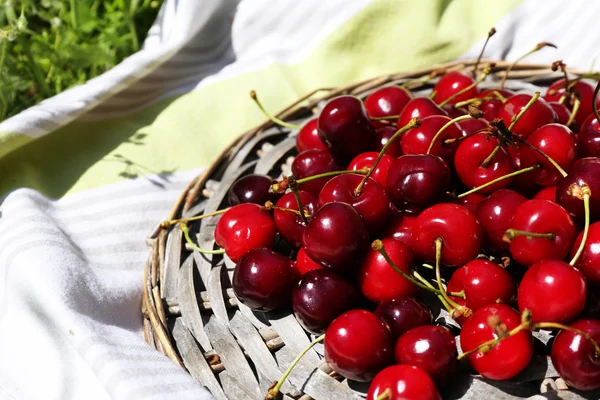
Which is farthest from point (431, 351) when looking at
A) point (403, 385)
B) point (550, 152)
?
point (550, 152)

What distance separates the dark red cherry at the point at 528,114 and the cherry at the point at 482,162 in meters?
0.11

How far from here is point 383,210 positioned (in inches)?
37.6

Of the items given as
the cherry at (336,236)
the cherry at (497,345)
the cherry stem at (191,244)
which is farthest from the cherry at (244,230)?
the cherry at (497,345)

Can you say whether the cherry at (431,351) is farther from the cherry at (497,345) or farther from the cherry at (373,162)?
the cherry at (373,162)

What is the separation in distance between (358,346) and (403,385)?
0.08 metres

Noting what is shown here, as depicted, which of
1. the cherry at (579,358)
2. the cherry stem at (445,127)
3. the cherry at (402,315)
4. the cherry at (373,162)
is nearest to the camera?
the cherry at (579,358)

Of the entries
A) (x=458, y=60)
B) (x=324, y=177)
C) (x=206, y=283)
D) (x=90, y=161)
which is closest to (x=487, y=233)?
(x=324, y=177)

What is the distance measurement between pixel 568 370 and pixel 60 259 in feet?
2.51

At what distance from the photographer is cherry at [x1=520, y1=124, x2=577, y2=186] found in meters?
0.96

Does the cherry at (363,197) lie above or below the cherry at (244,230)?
above

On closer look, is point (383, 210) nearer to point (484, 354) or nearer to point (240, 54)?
point (484, 354)

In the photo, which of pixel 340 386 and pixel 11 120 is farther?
pixel 11 120

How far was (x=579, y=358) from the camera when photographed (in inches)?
29.0

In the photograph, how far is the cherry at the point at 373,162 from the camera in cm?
105
